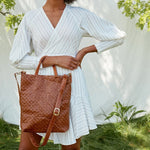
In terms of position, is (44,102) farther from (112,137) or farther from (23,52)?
(112,137)

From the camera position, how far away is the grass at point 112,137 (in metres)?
2.92

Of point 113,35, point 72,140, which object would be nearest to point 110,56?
point 113,35

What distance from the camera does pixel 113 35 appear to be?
1688 millimetres

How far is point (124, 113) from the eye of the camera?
11.3 ft

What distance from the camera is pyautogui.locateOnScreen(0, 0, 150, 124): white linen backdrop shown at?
3.49 meters

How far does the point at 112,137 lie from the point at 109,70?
3.11ft

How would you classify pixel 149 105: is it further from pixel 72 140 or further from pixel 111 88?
pixel 72 140

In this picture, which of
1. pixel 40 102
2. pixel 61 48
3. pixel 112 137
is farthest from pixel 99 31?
pixel 112 137

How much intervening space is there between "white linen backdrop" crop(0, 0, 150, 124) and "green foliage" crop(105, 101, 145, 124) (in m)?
0.17

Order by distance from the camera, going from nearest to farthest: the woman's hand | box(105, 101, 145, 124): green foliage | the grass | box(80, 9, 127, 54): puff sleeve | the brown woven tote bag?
the brown woven tote bag, the woman's hand, box(80, 9, 127, 54): puff sleeve, the grass, box(105, 101, 145, 124): green foliage

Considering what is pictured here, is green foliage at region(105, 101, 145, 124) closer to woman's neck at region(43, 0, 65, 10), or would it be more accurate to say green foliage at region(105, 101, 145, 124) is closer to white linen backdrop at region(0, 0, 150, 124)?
white linen backdrop at region(0, 0, 150, 124)

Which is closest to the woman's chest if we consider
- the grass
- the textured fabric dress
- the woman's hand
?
the textured fabric dress

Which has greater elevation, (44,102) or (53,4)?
(53,4)

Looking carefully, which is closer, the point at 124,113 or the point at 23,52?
the point at 23,52
